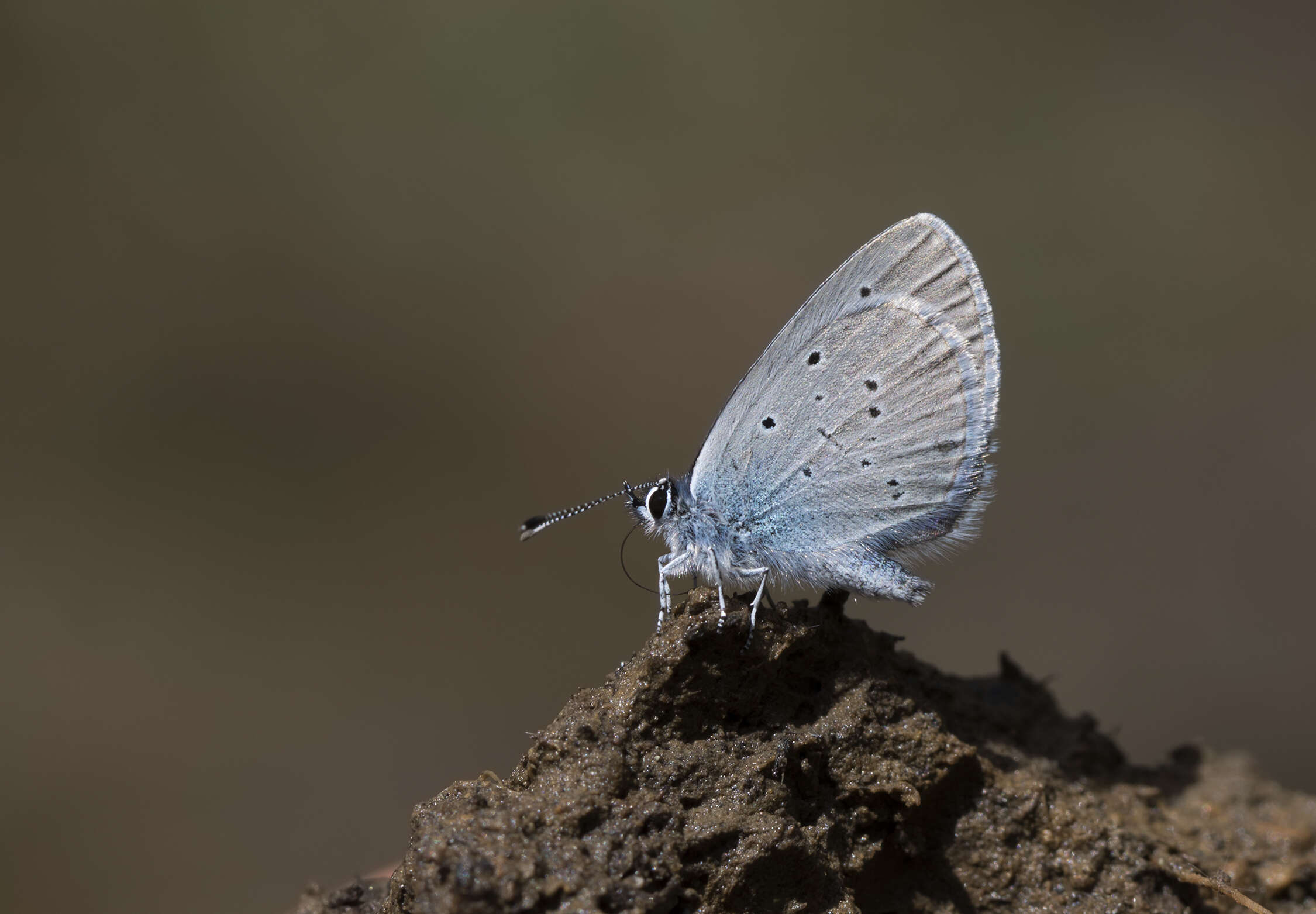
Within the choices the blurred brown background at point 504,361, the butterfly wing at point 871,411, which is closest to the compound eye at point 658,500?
the butterfly wing at point 871,411

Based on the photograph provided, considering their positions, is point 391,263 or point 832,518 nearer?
point 832,518

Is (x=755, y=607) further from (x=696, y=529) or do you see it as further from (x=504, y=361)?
(x=504, y=361)

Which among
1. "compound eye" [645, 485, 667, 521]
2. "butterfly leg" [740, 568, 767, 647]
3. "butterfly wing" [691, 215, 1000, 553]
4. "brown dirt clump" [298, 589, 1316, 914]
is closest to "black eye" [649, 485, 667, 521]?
"compound eye" [645, 485, 667, 521]

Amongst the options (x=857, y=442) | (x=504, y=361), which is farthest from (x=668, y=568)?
(x=504, y=361)

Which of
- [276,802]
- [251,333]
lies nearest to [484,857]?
[276,802]

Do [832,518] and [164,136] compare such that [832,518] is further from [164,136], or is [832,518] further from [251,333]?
[164,136]
